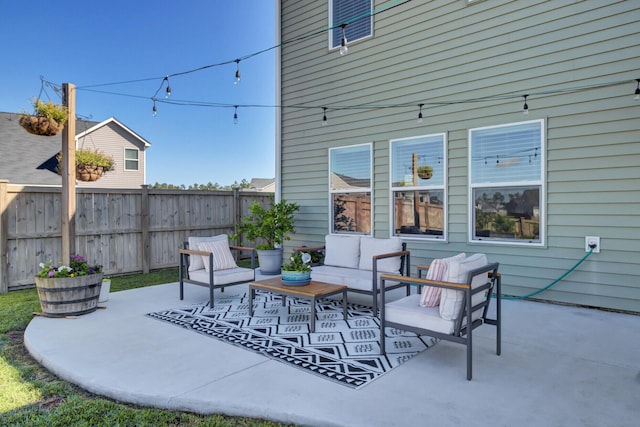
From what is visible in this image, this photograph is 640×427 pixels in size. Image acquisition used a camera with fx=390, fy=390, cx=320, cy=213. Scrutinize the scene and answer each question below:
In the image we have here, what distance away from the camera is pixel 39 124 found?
4562 mm

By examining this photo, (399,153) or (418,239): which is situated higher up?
(399,153)

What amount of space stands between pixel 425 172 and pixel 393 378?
3757 mm

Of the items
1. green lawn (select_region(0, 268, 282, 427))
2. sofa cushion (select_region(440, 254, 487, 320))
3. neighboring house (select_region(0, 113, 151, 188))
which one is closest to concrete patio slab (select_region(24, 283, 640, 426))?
green lawn (select_region(0, 268, 282, 427))

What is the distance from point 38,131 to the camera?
464cm

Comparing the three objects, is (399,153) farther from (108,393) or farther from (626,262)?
(108,393)

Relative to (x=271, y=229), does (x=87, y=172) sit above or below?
above

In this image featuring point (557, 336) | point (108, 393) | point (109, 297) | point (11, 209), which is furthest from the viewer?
point (11, 209)

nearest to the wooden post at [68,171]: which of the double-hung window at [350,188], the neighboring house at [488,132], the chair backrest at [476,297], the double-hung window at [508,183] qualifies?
the neighboring house at [488,132]

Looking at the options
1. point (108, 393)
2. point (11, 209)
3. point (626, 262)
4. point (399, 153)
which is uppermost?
Answer: point (399, 153)

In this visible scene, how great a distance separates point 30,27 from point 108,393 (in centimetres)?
1253

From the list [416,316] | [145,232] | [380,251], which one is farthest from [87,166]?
[416,316]

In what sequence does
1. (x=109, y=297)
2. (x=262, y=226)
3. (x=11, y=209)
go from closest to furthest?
(x=109, y=297) → (x=11, y=209) → (x=262, y=226)

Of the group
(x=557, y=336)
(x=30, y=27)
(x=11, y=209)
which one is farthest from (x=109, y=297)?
(x=30, y=27)

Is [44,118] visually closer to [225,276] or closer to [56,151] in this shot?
[225,276]
